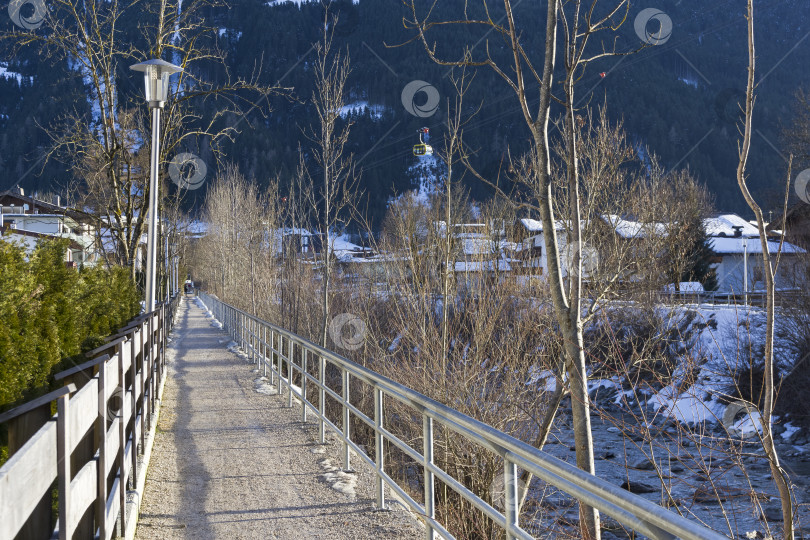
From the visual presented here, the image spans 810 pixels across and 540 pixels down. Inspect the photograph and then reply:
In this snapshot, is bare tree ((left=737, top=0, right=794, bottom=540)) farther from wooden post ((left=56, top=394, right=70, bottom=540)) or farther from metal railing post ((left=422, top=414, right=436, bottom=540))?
wooden post ((left=56, top=394, right=70, bottom=540))

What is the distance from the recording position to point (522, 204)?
471cm

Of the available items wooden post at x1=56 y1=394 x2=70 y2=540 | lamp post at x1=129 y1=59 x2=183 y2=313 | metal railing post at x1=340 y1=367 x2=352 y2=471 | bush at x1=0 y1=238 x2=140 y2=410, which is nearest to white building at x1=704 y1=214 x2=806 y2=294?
lamp post at x1=129 y1=59 x2=183 y2=313

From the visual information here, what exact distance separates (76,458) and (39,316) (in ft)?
4.41

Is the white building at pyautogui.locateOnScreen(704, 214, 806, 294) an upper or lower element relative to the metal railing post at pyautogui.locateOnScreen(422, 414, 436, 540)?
upper

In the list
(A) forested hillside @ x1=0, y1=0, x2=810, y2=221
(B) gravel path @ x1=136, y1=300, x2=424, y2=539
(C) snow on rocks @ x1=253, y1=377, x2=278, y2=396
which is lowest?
(C) snow on rocks @ x1=253, y1=377, x2=278, y2=396

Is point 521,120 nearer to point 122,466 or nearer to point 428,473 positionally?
point 428,473

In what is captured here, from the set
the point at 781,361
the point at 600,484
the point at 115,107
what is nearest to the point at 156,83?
the point at 115,107

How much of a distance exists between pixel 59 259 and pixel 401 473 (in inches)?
308

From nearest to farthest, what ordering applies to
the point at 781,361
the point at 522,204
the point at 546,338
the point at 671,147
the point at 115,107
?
the point at 522,204 → the point at 546,338 → the point at 115,107 → the point at 781,361 → the point at 671,147

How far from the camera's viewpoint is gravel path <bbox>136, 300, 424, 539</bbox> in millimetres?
5477

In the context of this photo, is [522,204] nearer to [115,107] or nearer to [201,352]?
[115,107]

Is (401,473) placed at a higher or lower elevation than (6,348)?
lower

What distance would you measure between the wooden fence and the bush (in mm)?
235

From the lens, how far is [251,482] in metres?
6.77
